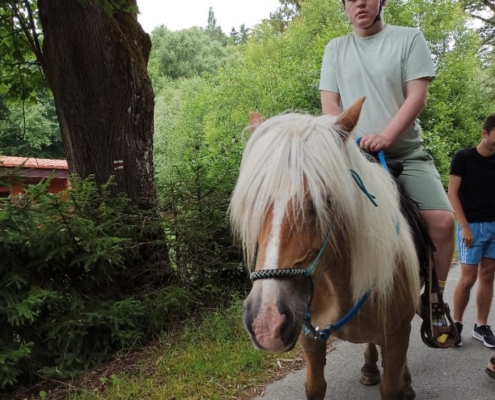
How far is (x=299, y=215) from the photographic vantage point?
5.49 ft

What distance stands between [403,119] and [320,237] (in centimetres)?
131

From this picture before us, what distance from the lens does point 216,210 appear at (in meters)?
Result: 5.40

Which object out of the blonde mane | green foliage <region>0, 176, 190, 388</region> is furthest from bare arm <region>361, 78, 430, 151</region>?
green foliage <region>0, 176, 190, 388</region>

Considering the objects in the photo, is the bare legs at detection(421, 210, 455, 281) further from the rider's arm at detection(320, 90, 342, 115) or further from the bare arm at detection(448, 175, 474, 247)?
the bare arm at detection(448, 175, 474, 247)

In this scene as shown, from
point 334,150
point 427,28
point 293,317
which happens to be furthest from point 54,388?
point 427,28

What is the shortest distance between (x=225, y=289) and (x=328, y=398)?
2.34m

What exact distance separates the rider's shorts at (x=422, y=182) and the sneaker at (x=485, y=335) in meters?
2.15

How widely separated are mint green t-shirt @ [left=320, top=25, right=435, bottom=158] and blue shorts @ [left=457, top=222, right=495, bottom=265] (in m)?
1.89

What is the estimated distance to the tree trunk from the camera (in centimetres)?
503

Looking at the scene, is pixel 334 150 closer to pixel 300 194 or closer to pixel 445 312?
pixel 300 194

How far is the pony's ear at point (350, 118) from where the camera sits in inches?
76.1

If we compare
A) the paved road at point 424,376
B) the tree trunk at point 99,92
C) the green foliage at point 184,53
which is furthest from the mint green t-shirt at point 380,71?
the green foliage at point 184,53

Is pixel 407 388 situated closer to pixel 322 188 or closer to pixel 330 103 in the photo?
pixel 330 103

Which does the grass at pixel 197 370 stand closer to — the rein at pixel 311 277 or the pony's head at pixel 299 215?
the rein at pixel 311 277
